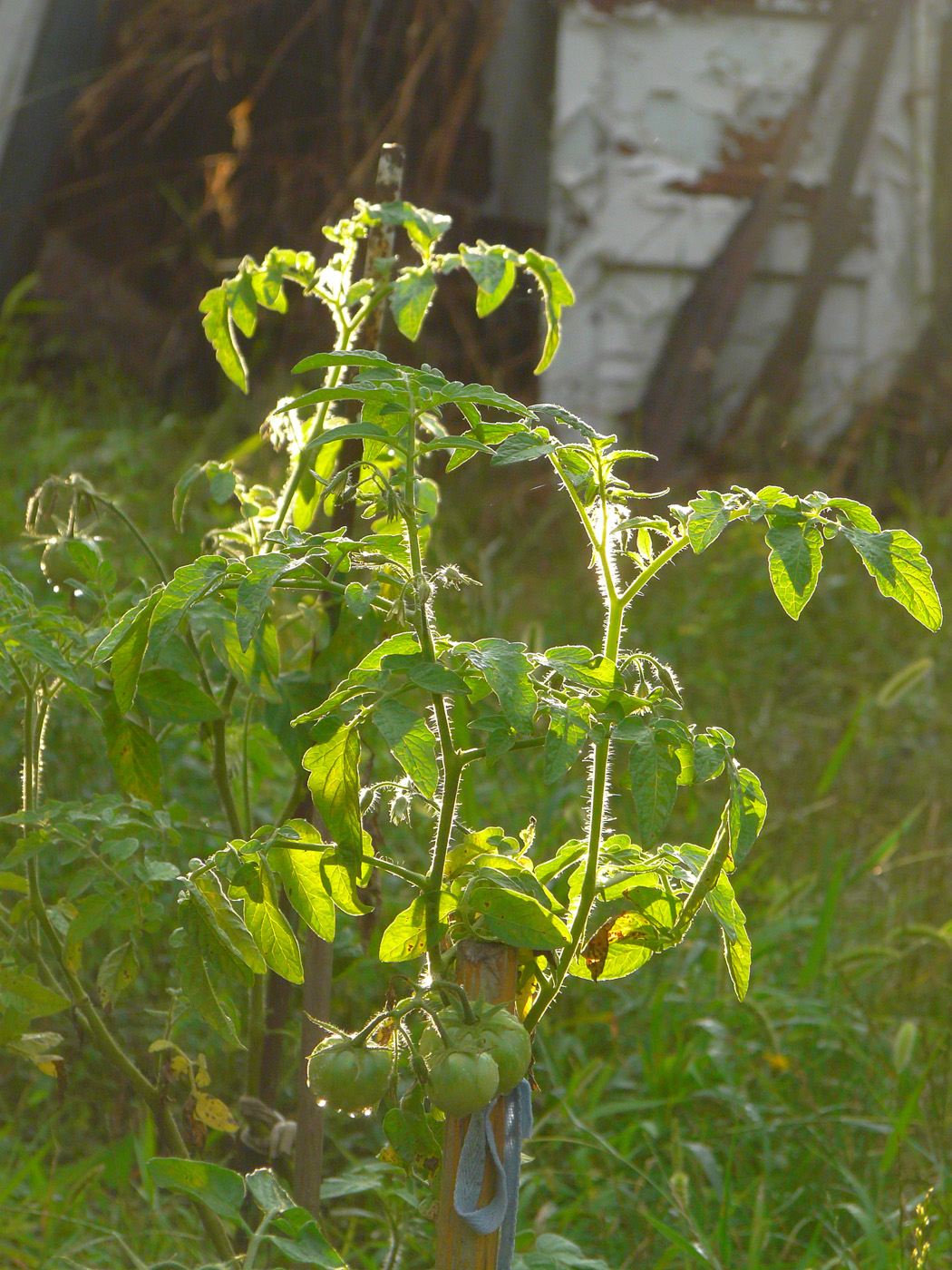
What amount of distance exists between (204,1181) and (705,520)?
0.62m

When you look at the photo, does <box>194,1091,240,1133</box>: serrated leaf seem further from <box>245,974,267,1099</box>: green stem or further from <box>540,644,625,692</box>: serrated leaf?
<box>540,644,625,692</box>: serrated leaf

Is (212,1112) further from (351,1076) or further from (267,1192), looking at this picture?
(351,1076)

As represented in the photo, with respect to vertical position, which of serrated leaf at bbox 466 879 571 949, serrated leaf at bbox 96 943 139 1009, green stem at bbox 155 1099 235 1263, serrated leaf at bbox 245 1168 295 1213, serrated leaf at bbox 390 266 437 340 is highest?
serrated leaf at bbox 390 266 437 340

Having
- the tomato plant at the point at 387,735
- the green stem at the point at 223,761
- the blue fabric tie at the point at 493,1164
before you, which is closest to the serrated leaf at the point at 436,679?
the tomato plant at the point at 387,735

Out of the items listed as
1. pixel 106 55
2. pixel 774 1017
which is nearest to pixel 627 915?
pixel 774 1017

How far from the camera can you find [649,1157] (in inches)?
77.4

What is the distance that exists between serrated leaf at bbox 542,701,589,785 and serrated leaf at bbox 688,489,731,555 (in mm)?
137

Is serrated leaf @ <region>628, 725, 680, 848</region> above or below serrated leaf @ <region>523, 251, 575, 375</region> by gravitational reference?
below

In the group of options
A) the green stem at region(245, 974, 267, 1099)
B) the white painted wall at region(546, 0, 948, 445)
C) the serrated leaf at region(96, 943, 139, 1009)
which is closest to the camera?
the serrated leaf at region(96, 943, 139, 1009)

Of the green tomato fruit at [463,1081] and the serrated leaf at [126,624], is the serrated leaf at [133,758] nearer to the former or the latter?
the serrated leaf at [126,624]

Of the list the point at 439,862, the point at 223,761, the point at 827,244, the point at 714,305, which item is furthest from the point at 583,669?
the point at 827,244

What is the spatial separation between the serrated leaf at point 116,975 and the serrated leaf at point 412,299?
1.96ft

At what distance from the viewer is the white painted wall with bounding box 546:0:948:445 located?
14.5ft

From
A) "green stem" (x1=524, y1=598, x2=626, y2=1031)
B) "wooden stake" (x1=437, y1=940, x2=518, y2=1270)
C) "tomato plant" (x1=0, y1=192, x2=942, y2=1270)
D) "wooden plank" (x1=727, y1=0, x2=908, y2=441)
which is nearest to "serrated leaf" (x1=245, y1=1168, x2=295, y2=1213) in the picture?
"tomato plant" (x1=0, y1=192, x2=942, y2=1270)
